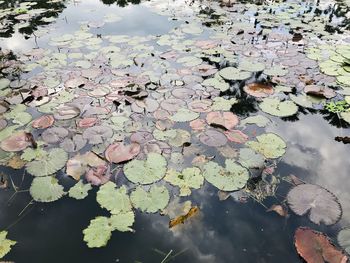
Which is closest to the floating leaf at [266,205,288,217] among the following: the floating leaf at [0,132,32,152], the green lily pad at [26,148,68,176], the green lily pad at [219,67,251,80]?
the green lily pad at [26,148,68,176]

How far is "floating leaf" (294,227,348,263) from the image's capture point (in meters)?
2.64

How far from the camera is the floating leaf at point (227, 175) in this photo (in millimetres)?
3295

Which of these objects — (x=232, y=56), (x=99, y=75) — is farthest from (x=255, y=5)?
(x=99, y=75)

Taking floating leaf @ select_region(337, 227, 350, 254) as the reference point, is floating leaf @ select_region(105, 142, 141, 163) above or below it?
above

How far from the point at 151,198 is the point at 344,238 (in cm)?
180

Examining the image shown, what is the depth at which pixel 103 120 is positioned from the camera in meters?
4.27

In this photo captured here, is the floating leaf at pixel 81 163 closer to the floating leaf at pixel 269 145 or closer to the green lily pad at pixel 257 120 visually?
the floating leaf at pixel 269 145

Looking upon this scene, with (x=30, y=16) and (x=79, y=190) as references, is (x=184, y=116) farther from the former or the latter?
(x=30, y=16)

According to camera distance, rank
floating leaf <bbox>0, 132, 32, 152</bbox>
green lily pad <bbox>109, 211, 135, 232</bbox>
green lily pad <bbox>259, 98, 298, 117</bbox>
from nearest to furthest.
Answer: green lily pad <bbox>109, 211, 135, 232</bbox> < floating leaf <bbox>0, 132, 32, 152</bbox> < green lily pad <bbox>259, 98, 298, 117</bbox>

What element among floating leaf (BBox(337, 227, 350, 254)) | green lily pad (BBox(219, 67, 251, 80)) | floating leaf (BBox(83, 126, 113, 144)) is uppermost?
green lily pad (BBox(219, 67, 251, 80))

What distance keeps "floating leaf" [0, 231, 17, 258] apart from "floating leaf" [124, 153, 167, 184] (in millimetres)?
1236

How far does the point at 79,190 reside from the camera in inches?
129

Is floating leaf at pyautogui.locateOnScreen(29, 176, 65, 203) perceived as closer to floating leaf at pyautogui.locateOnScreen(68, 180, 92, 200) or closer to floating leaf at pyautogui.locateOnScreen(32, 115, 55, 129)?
floating leaf at pyautogui.locateOnScreen(68, 180, 92, 200)

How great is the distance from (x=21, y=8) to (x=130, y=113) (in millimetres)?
6125
